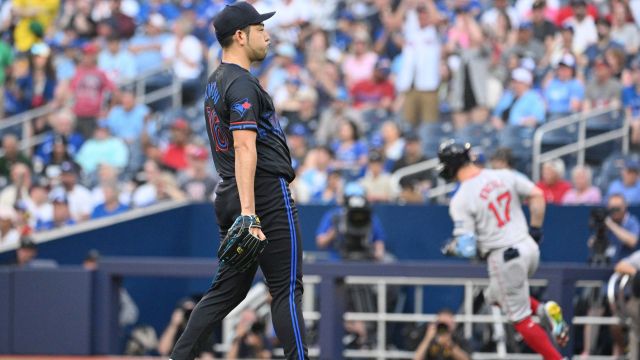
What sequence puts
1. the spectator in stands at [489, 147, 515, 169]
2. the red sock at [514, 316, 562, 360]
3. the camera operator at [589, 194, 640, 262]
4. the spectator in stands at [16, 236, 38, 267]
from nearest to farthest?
1. the red sock at [514, 316, 562, 360]
2. the camera operator at [589, 194, 640, 262]
3. the spectator in stands at [489, 147, 515, 169]
4. the spectator in stands at [16, 236, 38, 267]

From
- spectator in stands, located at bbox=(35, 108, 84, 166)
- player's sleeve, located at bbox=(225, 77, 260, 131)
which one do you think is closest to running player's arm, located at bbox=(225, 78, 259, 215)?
player's sleeve, located at bbox=(225, 77, 260, 131)

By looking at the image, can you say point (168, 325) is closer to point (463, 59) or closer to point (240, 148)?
point (463, 59)

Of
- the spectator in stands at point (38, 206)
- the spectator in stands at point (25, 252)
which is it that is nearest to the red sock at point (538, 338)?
the spectator in stands at point (25, 252)

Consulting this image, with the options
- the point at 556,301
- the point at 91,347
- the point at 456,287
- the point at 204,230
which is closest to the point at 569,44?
the point at 456,287

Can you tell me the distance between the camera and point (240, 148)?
6379mm

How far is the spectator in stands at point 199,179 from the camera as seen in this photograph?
14.4 meters

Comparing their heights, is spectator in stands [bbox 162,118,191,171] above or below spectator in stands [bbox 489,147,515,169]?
above

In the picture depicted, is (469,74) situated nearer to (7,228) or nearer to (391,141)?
(391,141)

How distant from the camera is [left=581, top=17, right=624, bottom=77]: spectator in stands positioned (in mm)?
15008

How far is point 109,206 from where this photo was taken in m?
14.0

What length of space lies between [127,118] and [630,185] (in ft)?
23.1

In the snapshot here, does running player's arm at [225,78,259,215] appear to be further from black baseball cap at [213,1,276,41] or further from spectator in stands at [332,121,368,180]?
spectator in stands at [332,121,368,180]

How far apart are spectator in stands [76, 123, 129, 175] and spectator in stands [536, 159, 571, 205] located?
544cm

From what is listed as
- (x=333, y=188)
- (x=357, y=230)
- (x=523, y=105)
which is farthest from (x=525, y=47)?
(x=357, y=230)
